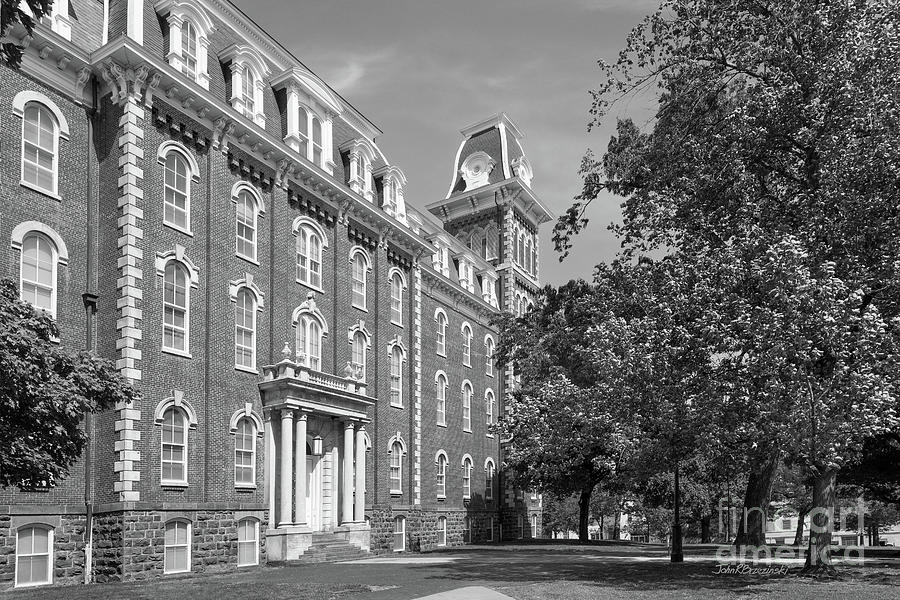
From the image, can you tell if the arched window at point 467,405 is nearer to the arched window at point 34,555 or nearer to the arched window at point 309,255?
the arched window at point 309,255

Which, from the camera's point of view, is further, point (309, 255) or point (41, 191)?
point (309, 255)

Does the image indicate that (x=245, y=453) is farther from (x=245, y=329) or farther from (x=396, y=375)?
(x=396, y=375)

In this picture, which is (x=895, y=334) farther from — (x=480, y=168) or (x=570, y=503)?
(x=570, y=503)

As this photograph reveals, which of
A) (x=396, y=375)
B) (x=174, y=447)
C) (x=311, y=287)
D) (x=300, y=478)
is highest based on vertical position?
(x=311, y=287)

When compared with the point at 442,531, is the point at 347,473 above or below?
above

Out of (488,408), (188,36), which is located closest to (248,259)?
(188,36)

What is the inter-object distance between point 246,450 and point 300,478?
6.63ft

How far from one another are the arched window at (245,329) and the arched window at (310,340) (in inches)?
92.0

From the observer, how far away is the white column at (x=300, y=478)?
26.3 m

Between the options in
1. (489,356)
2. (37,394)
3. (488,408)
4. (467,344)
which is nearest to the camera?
(37,394)

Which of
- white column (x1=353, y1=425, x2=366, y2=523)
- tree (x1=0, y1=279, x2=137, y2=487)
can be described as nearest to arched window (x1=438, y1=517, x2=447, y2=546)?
white column (x1=353, y1=425, x2=366, y2=523)

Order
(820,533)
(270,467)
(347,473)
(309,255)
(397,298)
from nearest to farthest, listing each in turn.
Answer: (820,533) → (270,467) → (347,473) → (309,255) → (397,298)

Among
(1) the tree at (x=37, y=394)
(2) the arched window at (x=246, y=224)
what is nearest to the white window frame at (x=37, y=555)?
(1) the tree at (x=37, y=394)

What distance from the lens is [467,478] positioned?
4409cm
